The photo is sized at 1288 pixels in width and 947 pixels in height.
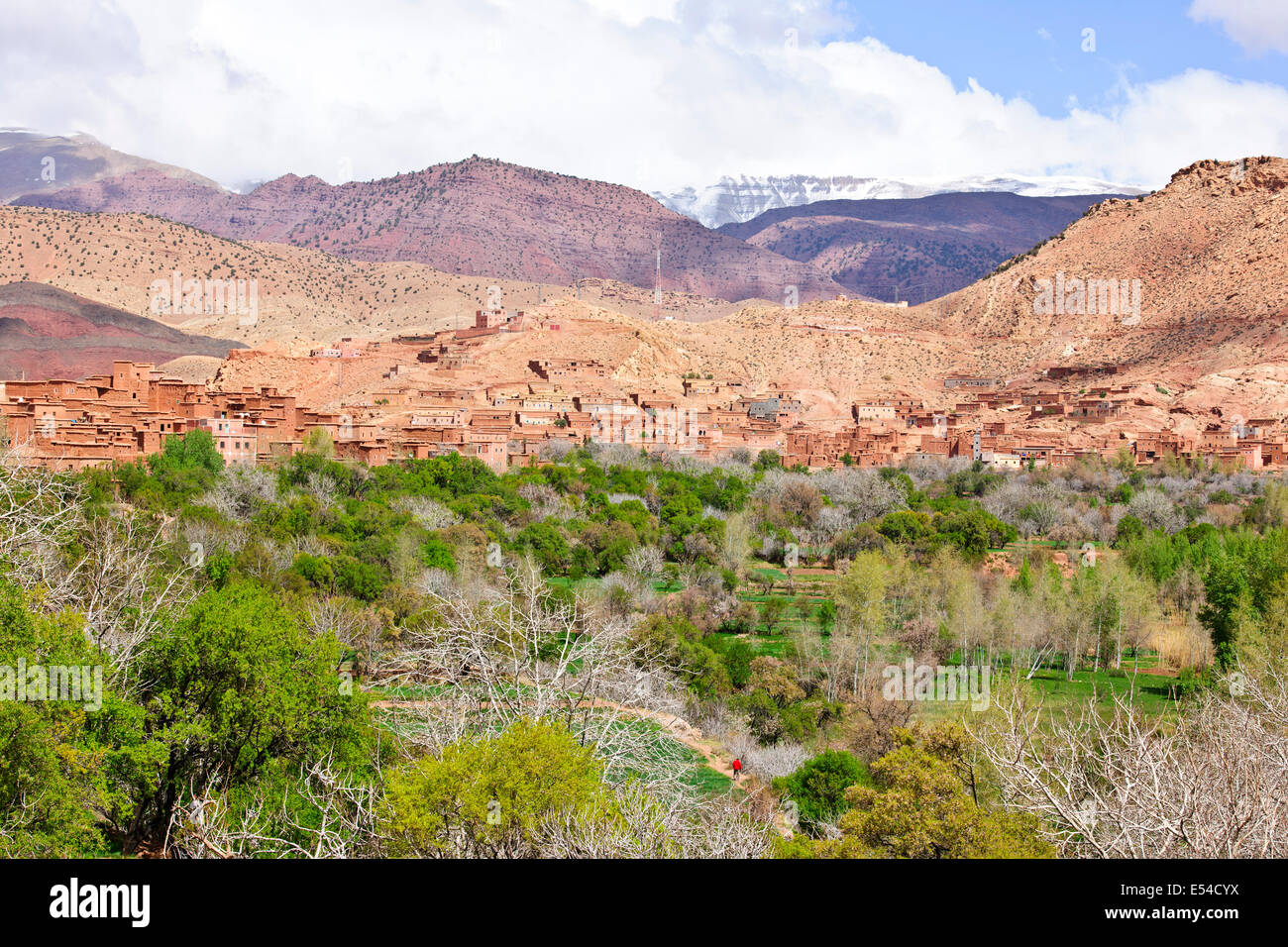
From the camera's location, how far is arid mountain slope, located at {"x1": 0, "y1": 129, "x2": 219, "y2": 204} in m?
172

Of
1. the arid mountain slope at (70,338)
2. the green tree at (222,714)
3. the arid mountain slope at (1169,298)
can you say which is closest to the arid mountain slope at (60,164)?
the arid mountain slope at (70,338)

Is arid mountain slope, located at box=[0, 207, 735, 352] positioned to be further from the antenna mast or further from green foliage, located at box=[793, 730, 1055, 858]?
green foliage, located at box=[793, 730, 1055, 858]

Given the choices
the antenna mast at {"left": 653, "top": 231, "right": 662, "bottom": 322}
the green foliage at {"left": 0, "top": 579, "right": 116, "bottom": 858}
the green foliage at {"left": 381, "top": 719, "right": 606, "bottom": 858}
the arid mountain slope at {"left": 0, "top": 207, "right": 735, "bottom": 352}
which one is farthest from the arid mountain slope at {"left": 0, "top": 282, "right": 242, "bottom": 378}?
the green foliage at {"left": 381, "top": 719, "right": 606, "bottom": 858}

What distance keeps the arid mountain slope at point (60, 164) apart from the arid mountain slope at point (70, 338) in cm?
10963

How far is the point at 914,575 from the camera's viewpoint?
27.8 m

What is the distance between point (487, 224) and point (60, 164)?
282ft

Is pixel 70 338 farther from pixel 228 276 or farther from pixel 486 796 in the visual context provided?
pixel 486 796

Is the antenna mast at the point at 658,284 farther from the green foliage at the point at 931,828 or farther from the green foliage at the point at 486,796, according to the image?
the green foliage at the point at 486,796

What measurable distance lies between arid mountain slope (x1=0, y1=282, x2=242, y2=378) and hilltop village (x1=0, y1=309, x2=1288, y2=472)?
13436 millimetres

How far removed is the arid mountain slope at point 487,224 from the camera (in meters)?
135

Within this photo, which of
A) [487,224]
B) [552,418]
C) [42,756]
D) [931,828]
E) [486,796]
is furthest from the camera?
[487,224]

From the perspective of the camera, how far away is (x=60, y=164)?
587 feet

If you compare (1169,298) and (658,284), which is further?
(658,284)

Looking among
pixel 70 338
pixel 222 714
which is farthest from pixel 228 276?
pixel 222 714
